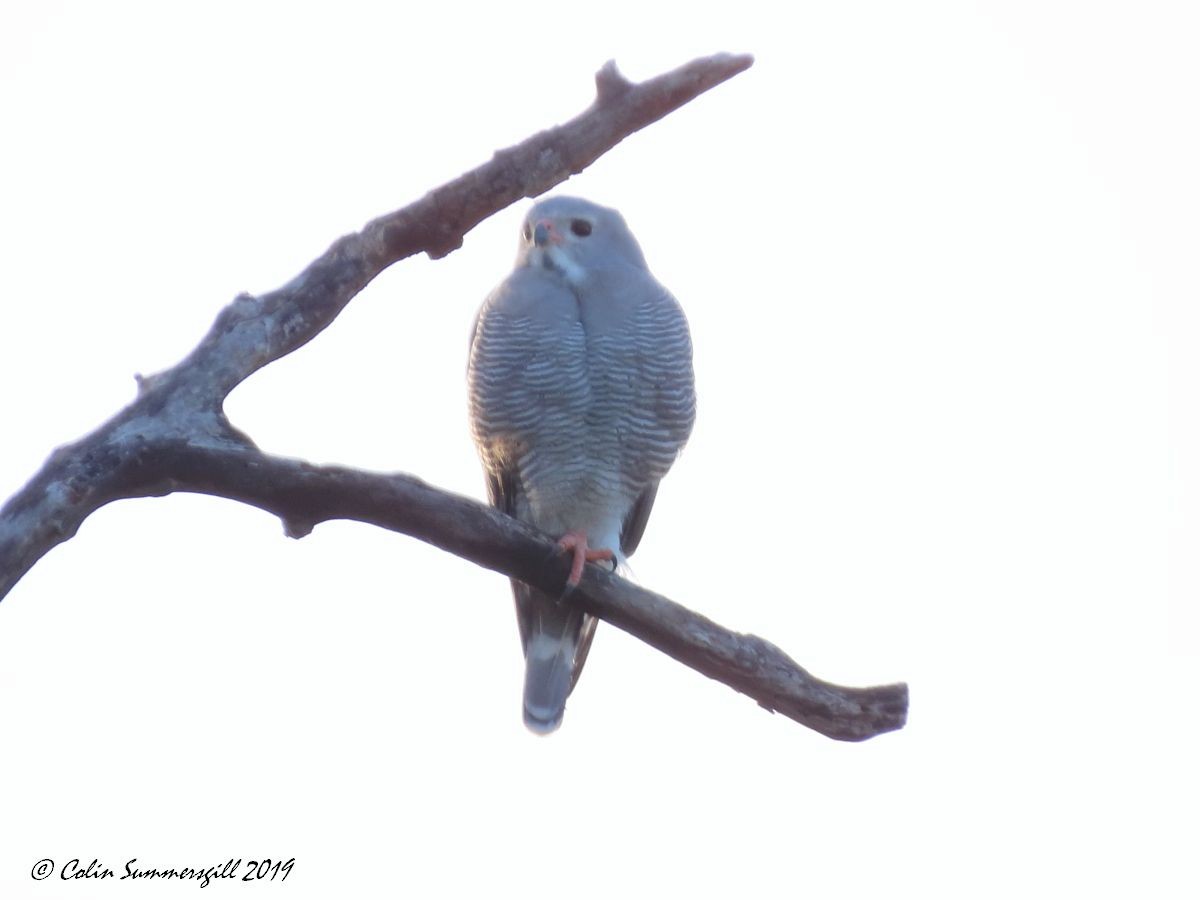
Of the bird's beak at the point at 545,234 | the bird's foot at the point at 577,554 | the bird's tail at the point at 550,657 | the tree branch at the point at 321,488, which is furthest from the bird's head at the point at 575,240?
the bird's foot at the point at 577,554

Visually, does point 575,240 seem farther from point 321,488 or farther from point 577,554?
point 321,488

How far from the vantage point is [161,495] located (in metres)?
6.29

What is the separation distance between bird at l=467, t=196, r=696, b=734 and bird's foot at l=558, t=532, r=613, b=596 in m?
1.04

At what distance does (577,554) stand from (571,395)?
1.60m

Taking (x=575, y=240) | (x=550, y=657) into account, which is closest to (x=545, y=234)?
(x=575, y=240)

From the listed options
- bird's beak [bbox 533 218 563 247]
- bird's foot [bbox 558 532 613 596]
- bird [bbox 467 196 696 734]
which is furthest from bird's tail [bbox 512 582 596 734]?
bird's beak [bbox 533 218 563 247]

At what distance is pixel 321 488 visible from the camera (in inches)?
239

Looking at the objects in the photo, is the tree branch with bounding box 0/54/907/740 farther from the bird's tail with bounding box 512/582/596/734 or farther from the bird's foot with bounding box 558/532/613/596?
the bird's tail with bounding box 512/582/596/734

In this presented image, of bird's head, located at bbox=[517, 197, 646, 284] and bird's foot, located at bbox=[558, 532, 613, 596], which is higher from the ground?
bird's head, located at bbox=[517, 197, 646, 284]

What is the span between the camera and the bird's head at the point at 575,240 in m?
8.76

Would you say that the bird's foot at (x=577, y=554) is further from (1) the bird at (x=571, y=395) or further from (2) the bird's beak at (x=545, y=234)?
(2) the bird's beak at (x=545, y=234)

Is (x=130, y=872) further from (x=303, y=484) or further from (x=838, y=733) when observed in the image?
(x=838, y=733)

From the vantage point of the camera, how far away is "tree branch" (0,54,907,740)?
601 centimetres

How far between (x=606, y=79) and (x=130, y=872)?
4.66 meters
